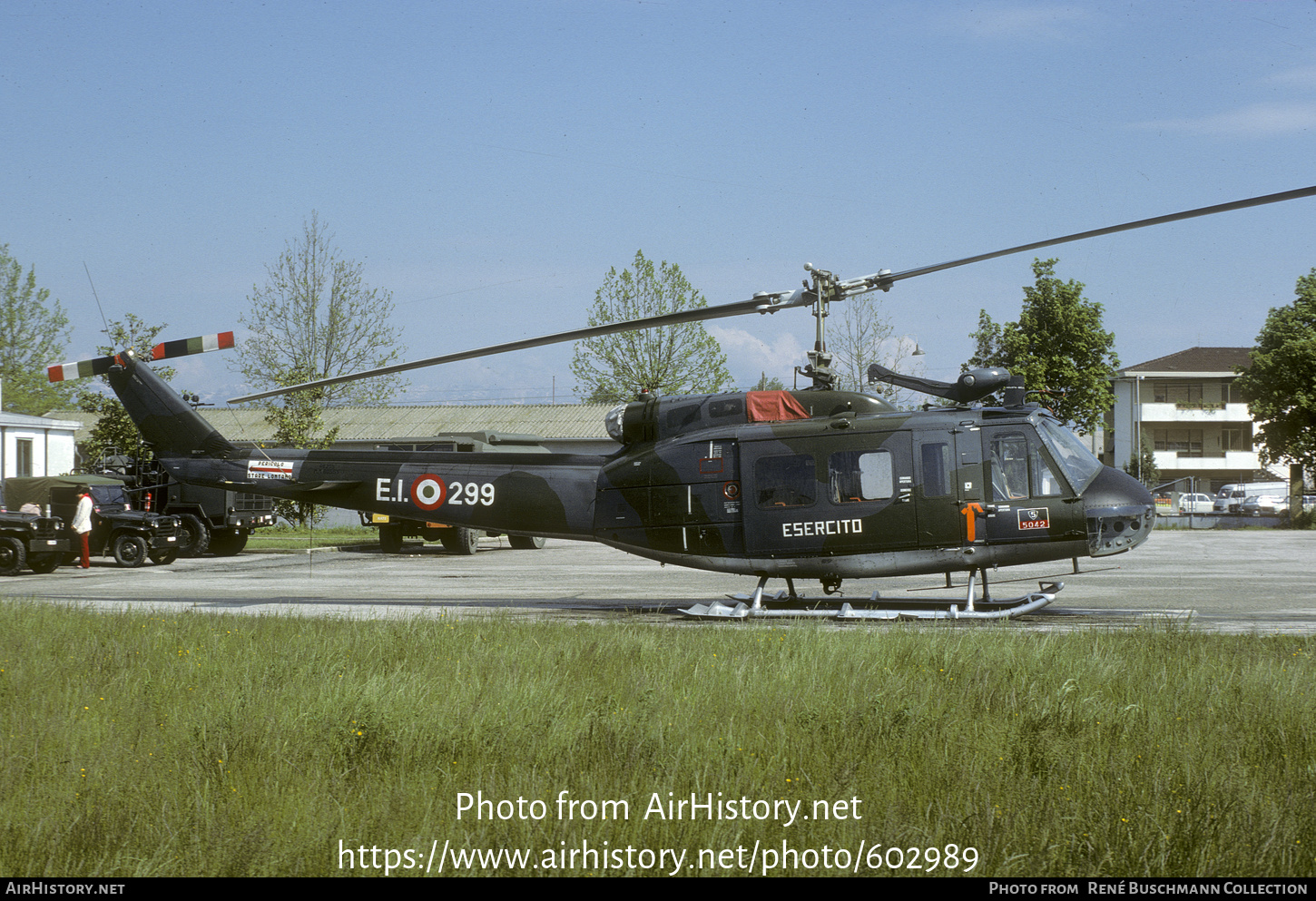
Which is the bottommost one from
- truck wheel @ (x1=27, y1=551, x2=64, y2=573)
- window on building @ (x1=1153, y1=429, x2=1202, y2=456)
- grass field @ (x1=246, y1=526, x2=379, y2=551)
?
grass field @ (x1=246, y1=526, x2=379, y2=551)

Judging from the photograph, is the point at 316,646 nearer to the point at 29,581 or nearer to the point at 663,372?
the point at 29,581

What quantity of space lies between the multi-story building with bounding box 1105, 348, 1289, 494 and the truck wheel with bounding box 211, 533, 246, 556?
211ft

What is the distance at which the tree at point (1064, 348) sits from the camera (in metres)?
38.5

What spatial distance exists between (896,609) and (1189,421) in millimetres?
71537

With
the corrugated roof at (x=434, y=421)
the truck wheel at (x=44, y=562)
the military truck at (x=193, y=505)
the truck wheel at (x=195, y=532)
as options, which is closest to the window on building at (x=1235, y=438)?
the corrugated roof at (x=434, y=421)

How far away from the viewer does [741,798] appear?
503 centimetres

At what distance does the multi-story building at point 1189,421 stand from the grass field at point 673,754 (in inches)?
2835

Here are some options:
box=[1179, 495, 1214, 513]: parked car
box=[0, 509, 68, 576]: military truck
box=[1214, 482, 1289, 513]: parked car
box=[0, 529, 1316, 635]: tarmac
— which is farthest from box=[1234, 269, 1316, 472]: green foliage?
box=[0, 509, 68, 576]: military truck

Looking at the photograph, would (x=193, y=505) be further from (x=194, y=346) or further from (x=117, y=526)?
(x=194, y=346)

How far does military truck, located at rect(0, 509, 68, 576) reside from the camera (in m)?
21.0

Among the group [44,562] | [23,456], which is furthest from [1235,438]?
[44,562]

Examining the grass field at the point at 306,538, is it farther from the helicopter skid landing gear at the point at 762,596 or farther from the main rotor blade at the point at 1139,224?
the main rotor blade at the point at 1139,224

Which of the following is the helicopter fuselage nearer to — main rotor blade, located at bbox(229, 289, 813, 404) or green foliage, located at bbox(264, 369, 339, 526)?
main rotor blade, located at bbox(229, 289, 813, 404)

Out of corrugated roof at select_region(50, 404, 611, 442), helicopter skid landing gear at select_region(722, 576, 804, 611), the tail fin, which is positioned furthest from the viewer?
corrugated roof at select_region(50, 404, 611, 442)
